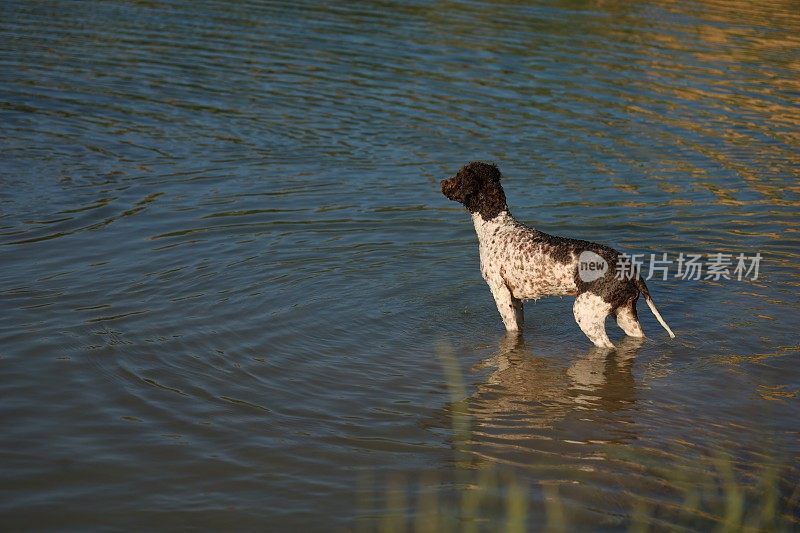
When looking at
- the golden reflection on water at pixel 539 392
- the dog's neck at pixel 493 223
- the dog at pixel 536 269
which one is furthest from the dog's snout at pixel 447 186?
the golden reflection on water at pixel 539 392

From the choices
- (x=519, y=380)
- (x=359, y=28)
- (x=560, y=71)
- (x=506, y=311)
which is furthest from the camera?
(x=359, y=28)

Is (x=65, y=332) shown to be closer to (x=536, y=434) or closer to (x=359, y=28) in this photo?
(x=536, y=434)

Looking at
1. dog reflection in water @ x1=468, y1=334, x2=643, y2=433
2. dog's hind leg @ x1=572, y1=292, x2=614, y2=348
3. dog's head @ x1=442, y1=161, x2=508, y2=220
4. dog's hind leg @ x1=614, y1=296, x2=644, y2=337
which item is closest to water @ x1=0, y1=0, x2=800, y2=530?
dog reflection in water @ x1=468, y1=334, x2=643, y2=433

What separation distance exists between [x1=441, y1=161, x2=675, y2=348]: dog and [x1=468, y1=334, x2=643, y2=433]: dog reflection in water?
0.69ft

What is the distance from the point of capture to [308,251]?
11.8 meters

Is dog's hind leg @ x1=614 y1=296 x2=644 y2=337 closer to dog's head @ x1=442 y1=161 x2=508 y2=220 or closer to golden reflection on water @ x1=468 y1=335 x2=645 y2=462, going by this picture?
golden reflection on water @ x1=468 y1=335 x2=645 y2=462

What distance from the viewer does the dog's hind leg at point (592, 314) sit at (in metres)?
8.73

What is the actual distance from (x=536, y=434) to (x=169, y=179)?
8.09 m

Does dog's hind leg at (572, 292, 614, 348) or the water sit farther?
dog's hind leg at (572, 292, 614, 348)

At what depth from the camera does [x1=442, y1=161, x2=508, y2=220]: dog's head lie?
9.34m

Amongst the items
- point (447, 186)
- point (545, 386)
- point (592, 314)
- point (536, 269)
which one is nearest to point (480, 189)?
point (447, 186)

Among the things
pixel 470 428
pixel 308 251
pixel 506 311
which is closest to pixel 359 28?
pixel 308 251

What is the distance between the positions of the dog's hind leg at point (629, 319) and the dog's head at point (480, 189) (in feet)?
4.57

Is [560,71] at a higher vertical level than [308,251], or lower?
higher
